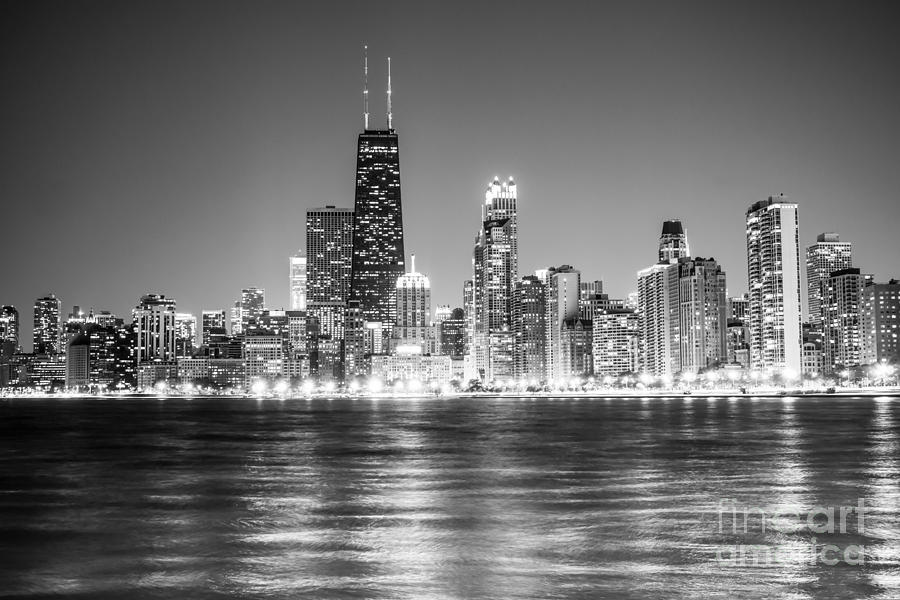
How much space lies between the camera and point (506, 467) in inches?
2105

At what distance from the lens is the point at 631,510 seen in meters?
35.3

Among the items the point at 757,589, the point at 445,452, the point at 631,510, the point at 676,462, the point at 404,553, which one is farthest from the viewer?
the point at 445,452

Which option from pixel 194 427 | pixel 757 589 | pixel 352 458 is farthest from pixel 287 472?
pixel 194 427

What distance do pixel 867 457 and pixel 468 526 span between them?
3781 centimetres

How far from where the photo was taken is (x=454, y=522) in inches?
1256

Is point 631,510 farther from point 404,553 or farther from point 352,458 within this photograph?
point 352,458

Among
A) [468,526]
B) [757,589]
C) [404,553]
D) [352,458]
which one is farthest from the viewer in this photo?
[352,458]

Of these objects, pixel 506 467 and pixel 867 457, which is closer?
pixel 506 467

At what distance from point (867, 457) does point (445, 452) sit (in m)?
27.0

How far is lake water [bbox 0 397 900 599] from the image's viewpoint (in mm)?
22875

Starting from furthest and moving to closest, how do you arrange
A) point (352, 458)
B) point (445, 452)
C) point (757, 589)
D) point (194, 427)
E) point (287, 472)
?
point (194, 427), point (445, 452), point (352, 458), point (287, 472), point (757, 589)

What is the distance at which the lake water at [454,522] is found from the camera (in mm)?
22875

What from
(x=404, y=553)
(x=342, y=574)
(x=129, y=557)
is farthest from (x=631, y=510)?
(x=129, y=557)

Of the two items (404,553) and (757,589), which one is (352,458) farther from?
(757,589)
